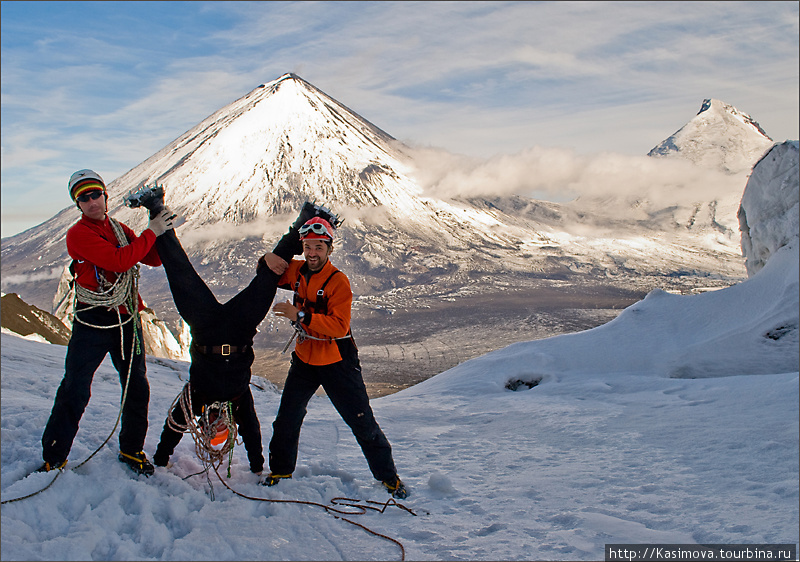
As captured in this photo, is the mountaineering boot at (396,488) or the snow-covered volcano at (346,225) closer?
the mountaineering boot at (396,488)

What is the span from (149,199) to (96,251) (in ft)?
1.57

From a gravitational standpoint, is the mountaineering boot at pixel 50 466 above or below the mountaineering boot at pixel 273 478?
above

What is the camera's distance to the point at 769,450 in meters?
4.34

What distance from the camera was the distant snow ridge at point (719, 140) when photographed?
147375mm

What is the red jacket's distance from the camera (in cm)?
359

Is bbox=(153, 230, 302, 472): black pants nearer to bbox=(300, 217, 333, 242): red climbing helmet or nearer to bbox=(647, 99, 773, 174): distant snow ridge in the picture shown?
bbox=(300, 217, 333, 242): red climbing helmet

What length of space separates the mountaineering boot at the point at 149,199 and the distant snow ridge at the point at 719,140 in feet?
538

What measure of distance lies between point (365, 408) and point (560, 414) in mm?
3365

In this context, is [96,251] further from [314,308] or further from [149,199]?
[314,308]

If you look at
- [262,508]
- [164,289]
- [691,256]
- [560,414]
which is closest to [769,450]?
[560,414]

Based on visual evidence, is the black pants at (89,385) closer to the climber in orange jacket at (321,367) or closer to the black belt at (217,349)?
the black belt at (217,349)

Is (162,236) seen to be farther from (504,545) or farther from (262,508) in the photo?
(504,545)

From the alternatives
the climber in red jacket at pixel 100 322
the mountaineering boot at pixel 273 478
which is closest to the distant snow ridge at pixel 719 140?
the mountaineering boot at pixel 273 478

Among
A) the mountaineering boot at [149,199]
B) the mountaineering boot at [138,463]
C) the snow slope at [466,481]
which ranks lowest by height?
the snow slope at [466,481]
